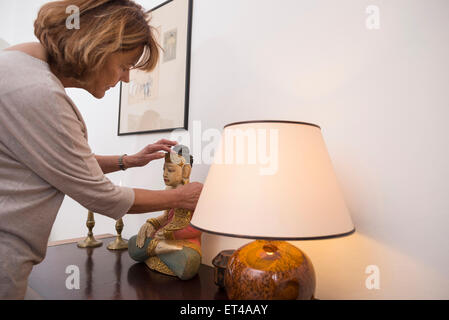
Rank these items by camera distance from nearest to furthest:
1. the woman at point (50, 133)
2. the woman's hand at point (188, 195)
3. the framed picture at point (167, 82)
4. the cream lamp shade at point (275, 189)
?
the cream lamp shade at point (275, 189), the woman at point (50, 133), the woman's hand at point (188, 195), the framed picture at point (167, 82)

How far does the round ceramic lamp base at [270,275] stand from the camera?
2.27 feet

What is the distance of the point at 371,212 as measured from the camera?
85cm

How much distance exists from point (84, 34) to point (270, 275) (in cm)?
85

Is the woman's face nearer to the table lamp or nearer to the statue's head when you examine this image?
the statue's head

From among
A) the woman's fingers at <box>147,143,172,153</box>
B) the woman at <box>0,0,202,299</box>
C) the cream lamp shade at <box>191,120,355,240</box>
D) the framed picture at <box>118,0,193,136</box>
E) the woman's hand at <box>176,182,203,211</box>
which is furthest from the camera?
the framed picture at <box>118,0,193,136</box>

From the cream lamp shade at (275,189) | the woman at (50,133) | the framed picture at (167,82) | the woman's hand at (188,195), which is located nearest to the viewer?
the cream lamp shade at (275,189)

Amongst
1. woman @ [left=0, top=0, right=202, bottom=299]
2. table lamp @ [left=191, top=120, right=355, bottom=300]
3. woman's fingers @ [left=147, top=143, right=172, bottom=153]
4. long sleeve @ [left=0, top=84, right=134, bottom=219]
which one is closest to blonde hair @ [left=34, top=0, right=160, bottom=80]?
woman @ [left=0, top=0, right=202, bottom=299]

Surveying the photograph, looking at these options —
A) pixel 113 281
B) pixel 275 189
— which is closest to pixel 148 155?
pixel 113 281

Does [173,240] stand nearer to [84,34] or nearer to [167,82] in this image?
[84,34]

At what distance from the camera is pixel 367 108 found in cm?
87

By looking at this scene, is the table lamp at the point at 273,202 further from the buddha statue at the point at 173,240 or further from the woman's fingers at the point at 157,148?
the woman's fingers at the point at 157,148

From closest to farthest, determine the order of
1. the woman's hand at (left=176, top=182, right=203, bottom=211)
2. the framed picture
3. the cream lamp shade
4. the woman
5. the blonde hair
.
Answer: the cream lamp shade
the woman
the blonde hair
the woman's hand at (left=176, top=182, right=203, bottom=211)
the framed picture

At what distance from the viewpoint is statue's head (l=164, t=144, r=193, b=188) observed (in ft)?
3.52

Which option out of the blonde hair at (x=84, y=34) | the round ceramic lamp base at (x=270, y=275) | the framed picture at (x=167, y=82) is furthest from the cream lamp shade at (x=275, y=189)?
the framed picture at (x=167, y=82)
